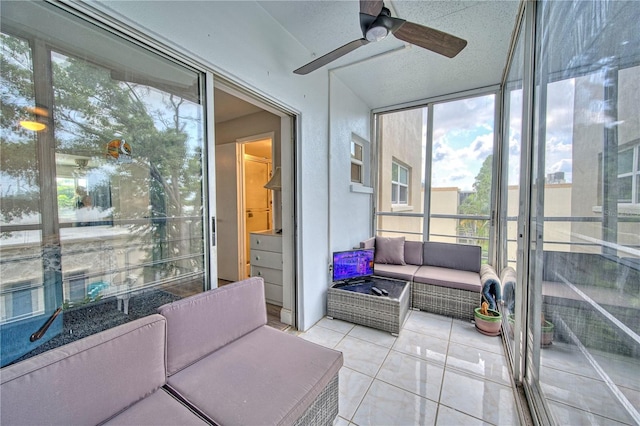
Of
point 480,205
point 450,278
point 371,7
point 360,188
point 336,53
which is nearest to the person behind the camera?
point 371,7

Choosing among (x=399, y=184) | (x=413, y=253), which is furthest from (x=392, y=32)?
(x=399, y=184)

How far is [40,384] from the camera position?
81 centimetres

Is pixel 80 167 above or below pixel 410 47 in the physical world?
below

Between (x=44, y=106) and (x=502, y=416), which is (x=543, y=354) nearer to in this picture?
(x=502, y=416)

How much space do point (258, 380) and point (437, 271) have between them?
8.82ft

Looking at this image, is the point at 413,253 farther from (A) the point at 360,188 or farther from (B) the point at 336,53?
(B) the point at 336,53

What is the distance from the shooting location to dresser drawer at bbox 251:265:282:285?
3020mm

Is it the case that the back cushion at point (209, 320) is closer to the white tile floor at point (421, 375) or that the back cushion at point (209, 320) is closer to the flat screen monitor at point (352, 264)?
the white tile floor at point (421, 375)

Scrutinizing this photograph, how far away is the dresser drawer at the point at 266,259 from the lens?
298 cm

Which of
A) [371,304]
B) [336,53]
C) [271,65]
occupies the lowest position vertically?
[371,304]

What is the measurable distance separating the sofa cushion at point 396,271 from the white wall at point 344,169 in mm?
514

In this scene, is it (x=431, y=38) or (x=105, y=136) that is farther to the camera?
(x=431, y=38)

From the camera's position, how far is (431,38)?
5.23ft

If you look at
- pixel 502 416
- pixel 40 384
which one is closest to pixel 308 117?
pixel 40 384
